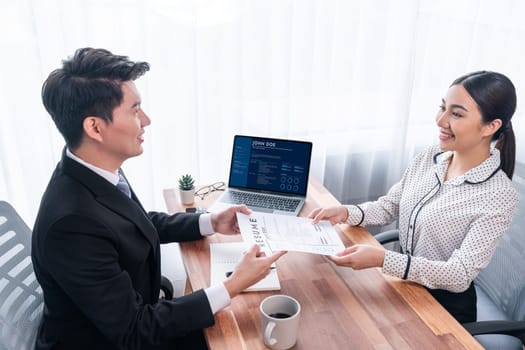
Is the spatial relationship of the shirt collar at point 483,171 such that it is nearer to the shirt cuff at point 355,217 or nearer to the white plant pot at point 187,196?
the shirt cuff at point 355,217

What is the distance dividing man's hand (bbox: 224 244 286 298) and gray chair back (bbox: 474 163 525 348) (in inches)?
34.6

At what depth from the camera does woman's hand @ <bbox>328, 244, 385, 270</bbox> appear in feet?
4.00

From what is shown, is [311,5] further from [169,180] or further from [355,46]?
[169,180]

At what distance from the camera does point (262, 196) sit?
1.72 m

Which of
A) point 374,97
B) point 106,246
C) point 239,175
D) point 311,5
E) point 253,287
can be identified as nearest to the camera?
point 106,246

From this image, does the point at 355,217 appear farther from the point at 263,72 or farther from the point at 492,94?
the point at 263,72

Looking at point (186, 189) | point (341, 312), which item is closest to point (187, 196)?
point (186, 189)

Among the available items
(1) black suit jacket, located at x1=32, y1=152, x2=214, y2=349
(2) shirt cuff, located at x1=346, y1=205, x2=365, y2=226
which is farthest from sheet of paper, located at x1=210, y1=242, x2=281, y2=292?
(2) shirt cuff, located at x1=346, y1=205, x2=365, y2=226

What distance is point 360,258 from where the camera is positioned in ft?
4.01

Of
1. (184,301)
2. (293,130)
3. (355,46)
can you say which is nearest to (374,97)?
(355,46)

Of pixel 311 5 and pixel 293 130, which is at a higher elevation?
pixel 311 5

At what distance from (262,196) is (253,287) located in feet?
1.89

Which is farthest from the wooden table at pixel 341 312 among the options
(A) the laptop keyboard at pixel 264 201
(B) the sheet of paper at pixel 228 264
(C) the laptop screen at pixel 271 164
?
(C) the laptop screen at pixel 271 164

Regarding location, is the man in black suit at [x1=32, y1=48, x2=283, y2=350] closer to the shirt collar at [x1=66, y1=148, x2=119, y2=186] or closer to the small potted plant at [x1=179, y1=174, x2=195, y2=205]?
the shirt collar at [x1=66, y1=148, x2=119, y2=186]
